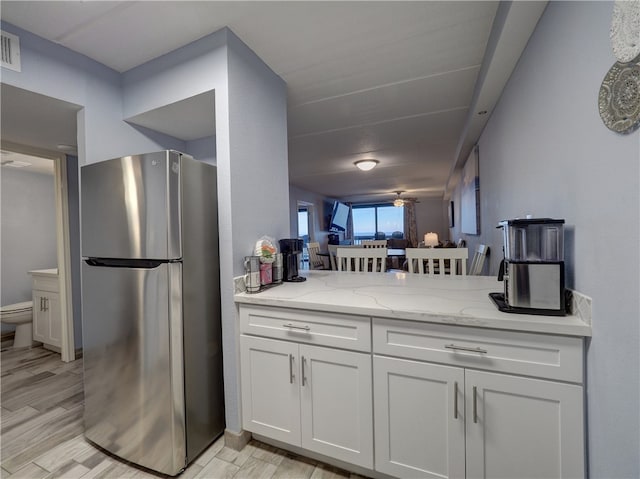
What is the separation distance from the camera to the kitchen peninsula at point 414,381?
94 cm

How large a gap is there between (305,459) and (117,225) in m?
1.57

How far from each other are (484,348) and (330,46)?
1.81 meters

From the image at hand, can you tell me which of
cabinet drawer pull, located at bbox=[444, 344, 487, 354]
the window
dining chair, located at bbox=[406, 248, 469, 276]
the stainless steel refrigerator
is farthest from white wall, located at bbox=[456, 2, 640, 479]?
the window

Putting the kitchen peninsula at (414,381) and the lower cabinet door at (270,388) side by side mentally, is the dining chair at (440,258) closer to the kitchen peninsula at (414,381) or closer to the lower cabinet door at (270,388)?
the kitchen peninsula at (414,381)

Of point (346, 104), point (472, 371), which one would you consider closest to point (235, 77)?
point (346, 104)

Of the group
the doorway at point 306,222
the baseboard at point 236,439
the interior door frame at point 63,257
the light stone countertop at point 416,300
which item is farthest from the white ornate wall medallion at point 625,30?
the doorway at point 306,222

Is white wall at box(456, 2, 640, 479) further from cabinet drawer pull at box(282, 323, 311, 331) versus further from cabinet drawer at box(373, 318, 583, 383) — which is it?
cabinet drawer pull at box(282, 323, 311, 331)

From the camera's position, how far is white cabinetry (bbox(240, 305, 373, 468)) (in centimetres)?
121

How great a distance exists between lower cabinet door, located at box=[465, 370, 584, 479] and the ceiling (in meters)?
1.62

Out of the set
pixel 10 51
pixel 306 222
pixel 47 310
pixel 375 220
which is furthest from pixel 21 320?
pixel 375 220

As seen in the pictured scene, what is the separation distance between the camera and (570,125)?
40.4 inches

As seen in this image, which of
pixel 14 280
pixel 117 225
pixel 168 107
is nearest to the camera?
pixel 117 225

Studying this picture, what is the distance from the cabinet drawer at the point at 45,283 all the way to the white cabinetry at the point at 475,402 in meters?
3.42

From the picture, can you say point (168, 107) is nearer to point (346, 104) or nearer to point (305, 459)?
point (346, 104)
